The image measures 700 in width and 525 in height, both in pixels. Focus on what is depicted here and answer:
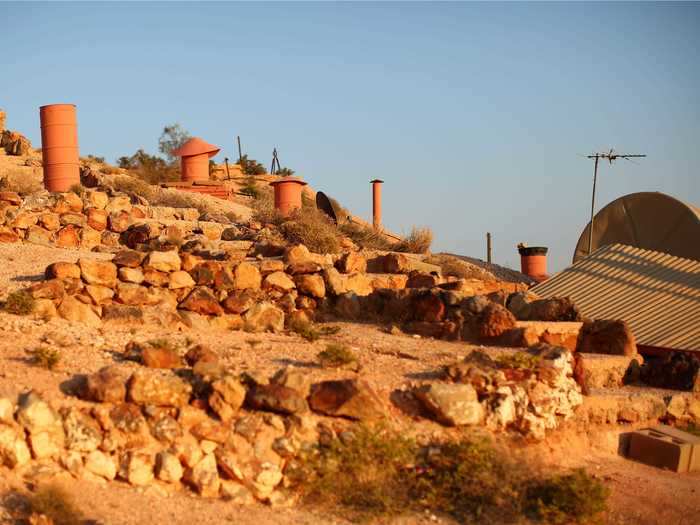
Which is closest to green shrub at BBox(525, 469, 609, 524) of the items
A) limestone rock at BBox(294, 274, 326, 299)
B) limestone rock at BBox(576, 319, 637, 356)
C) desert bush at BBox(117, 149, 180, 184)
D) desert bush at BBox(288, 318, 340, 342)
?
limestone rock at BBox(576, 319, 637, 356)

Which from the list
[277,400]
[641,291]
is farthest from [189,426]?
[641,291]

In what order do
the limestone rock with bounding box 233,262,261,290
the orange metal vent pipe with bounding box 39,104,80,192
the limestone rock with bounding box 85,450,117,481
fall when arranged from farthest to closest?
the orange metal vent pipe with bounding box 39,104,80,192, the limestone rock with bounding box 233,262,261,290, the limestone rock with bounding box 85,450,117,481

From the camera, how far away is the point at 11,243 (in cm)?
1174

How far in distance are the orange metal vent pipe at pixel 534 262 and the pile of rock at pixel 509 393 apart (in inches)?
436

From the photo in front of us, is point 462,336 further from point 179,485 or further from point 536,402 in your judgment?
point 179,485

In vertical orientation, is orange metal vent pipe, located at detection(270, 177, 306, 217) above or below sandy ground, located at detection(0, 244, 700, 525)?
above

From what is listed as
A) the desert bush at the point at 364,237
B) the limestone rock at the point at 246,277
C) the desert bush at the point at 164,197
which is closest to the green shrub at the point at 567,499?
the limestone rock at the point at 246,277

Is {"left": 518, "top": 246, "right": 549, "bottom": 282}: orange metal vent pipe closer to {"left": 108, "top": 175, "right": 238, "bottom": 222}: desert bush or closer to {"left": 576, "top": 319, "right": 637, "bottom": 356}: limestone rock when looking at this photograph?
{"left": 108, "top": 175, "right": 238, "bottom": 222}: desert bush

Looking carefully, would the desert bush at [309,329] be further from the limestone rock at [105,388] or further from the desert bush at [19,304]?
the desert bush at [19,304]

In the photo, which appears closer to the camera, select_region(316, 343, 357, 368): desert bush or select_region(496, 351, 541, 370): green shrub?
select_region(316, 343, 357, 368): desert bush

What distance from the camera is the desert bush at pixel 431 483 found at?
223 inches

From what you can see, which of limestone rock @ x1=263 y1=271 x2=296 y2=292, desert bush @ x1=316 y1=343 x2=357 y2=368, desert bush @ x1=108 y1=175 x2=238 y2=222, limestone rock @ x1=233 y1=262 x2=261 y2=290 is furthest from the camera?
desert bush @ x1=108 y1=175 x2=238 y2=222

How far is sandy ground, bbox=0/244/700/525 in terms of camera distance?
537 cm

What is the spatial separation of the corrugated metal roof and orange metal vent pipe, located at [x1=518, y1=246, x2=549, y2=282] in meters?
5.54
